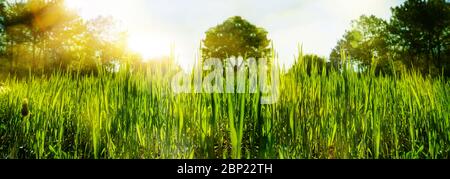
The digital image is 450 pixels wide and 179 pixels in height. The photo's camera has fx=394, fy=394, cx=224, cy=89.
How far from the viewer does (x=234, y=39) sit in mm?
27078

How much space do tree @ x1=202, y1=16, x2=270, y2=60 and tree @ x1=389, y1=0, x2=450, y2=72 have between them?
10594 millimetres

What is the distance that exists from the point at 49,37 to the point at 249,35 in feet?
48.4

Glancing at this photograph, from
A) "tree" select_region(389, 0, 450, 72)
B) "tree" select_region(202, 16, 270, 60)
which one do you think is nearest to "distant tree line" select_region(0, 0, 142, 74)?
"tree" select_region(202, 16, 270, 60)

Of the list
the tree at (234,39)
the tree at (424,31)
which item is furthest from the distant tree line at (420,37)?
the tree at (234,39)

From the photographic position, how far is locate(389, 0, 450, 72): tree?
15875 millimetres

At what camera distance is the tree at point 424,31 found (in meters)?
15.9

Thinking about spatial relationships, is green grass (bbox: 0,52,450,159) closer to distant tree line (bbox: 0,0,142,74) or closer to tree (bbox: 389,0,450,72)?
distant tree line (bbox: 0,0,142,74)

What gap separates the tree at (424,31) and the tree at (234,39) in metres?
10.6

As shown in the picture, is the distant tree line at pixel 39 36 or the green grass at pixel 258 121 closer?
the green grass at pixel 258 121

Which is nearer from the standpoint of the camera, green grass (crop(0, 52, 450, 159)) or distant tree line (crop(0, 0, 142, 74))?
green grass (crop(0, 52, 450, 159))

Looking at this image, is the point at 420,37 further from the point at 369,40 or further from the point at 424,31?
the point at 369,40

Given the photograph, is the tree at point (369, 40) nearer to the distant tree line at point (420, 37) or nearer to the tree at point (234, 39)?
the distant tree line at point (420, 37)

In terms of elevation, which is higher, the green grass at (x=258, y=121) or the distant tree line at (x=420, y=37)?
the distant tree line at (x=420, y=37)
